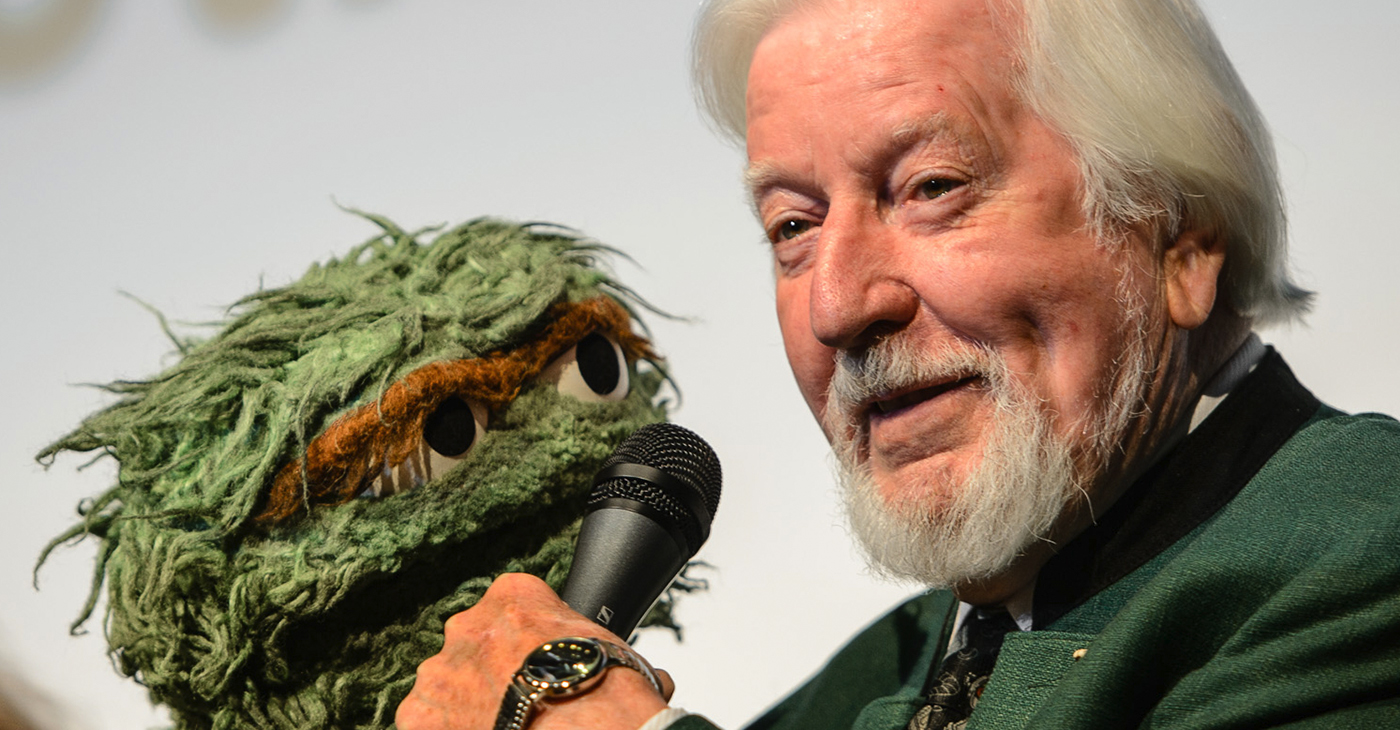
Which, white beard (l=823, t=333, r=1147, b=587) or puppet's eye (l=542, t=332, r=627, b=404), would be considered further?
puppet's eye (l=542, t=332, r=627, b=404)

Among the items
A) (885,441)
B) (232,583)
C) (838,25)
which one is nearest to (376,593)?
(232,583)

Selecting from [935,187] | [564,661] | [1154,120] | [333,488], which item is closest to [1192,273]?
[1154,120]

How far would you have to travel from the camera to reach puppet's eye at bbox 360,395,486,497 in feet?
3.66

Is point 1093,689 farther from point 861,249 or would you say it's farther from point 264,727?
point 264,727

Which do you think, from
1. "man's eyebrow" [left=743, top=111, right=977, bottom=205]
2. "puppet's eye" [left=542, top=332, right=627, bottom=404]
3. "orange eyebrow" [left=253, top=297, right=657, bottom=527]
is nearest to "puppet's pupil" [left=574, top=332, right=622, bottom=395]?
"puppet's eye" [left=542, top=332, right=627, bottom=404]

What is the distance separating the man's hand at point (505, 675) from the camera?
0.98 metres

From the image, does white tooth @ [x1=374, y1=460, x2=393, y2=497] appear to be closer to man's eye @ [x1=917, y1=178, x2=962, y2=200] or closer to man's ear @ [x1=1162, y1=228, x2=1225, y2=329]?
man's eye @ [x1=917, y1=178, x2=962, y2=200]

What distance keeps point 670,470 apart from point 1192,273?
0.57 m

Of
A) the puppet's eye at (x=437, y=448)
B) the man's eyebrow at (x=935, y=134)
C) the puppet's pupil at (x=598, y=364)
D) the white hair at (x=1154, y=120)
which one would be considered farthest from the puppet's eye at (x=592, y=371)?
the white hair at (x=1154, y=120)

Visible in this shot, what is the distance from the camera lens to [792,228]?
1.31 m

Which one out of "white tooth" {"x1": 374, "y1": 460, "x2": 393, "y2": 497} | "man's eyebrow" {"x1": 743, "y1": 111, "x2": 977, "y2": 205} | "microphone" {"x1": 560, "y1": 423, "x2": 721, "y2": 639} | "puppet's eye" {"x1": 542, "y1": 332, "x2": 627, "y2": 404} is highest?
"man's eyebrow" {"x1": 743, "y1": 111, "x2": 977, "y2": 205}

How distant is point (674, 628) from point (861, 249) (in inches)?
19.8

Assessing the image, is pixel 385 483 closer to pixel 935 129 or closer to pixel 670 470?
pixel 670 470

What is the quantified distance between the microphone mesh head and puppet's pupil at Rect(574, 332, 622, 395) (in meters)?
0.07
